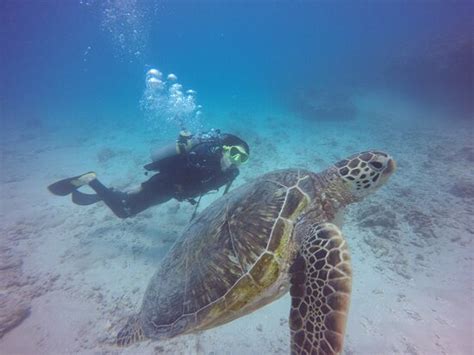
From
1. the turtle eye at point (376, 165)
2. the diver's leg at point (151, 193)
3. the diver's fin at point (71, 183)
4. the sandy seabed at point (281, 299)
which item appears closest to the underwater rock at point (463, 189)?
the sandy seabed at point (281, 299)

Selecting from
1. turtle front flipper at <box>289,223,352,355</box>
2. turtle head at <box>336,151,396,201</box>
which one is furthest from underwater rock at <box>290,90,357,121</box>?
turtle front flipper at <box>289,223,352,355</box>

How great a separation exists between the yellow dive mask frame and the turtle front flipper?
10.2ft

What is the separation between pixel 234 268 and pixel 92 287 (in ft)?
12.6

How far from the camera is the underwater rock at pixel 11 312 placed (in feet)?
12.8

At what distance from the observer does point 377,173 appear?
2.86 metres

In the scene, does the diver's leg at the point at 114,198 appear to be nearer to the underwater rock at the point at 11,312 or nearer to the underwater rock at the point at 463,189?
the underwater rock at the point at 11,312

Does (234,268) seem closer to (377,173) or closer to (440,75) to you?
(377,173)

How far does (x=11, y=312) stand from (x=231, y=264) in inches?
172

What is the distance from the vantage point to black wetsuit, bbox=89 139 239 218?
16.3 feet

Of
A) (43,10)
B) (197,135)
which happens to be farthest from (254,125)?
(43,10)

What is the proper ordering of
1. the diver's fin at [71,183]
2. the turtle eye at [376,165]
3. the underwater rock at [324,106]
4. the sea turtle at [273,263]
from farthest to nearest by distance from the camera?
the underwater rock at [324,106] < the diver's fin at [71,183] < the turtle eye at [376,165] < the sea turtle at [273,263]

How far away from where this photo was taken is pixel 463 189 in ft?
19.7

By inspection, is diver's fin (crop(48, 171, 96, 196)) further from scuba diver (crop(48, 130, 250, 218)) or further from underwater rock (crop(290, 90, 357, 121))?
underwater rock (crop(290, 90, 357, 121))

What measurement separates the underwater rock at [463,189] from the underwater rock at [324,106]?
1053 centimetres
